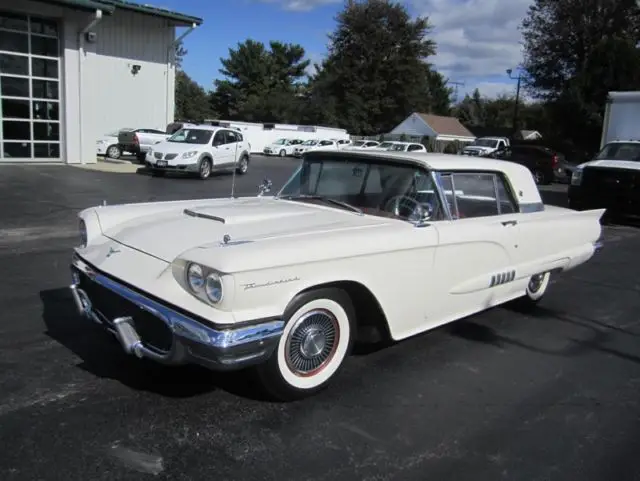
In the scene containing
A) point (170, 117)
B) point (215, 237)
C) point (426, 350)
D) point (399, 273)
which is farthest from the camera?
point (170, 117)

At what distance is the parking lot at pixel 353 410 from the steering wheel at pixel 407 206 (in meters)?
1.06

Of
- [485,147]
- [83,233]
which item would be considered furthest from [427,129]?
[83,233]

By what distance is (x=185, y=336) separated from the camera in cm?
310

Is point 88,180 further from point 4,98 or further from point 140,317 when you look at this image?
point 140,317

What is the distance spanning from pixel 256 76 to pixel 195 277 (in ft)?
240

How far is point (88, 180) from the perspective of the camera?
1541cm

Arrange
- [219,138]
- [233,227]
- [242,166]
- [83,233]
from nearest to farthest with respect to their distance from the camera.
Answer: [233,227], [83,233], [219,138], [242,166]

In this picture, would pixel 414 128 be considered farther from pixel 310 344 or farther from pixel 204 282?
pixel 204 282

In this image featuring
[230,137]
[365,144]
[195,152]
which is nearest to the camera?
[195,152]

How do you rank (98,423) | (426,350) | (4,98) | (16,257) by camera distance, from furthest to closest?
(4,98), (16,257), (426,350), (98,423)

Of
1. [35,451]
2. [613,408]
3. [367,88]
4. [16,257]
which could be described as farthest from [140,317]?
[367,88]

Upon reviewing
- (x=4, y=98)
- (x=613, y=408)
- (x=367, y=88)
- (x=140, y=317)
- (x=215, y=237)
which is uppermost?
(x=367, y=88)

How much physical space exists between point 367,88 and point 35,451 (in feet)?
212

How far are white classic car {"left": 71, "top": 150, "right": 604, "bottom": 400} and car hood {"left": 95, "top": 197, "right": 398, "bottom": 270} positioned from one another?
13mm
